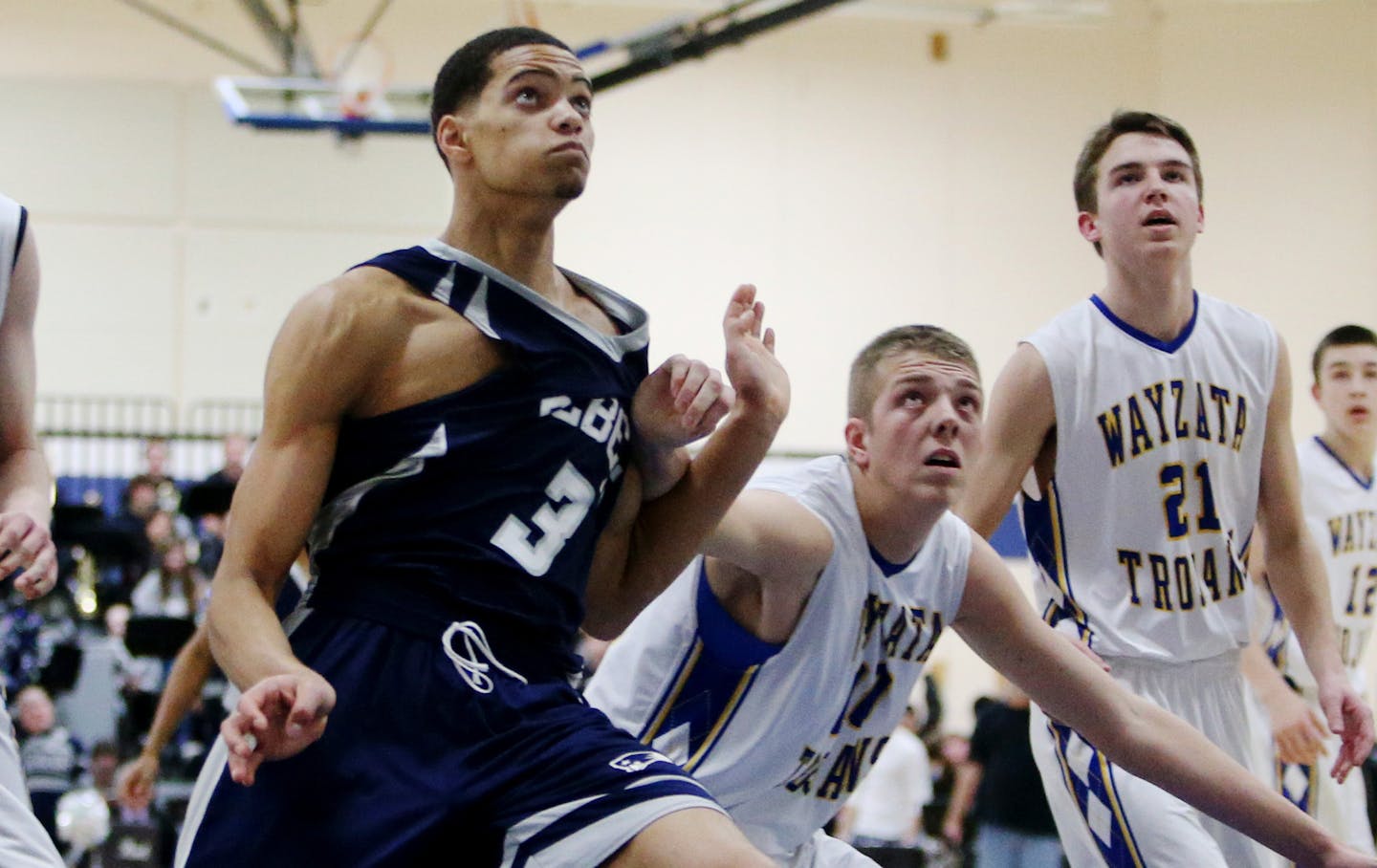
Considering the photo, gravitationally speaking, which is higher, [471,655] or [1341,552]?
[471,655]

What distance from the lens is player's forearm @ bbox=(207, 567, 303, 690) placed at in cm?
264

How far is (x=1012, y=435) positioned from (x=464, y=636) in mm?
2098

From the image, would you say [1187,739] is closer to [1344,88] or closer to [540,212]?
[540,212]

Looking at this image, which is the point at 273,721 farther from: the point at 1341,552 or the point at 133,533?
the point at 133,533

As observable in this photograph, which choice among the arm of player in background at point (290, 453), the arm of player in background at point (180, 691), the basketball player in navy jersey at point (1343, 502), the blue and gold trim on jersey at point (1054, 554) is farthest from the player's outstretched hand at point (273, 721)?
the basketball player in navy jersey at point (1343, 502)

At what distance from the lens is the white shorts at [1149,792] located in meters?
4.09

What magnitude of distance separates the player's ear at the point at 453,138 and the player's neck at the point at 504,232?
9 cm

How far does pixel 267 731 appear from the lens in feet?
8.11

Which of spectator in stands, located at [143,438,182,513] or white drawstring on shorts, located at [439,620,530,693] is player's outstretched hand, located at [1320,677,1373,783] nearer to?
white drawstring on shorts, located at [439,620,530,693]

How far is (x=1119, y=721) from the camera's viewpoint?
148 inches

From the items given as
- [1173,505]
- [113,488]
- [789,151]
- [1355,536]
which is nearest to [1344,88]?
[789,151]

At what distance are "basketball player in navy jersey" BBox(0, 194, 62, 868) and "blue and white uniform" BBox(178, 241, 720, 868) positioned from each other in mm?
445

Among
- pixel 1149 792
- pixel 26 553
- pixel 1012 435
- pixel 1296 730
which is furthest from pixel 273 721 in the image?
pixel 1296 730

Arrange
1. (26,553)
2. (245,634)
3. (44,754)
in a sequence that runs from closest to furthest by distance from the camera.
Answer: (245,634) < (26,553) < (44,754)
